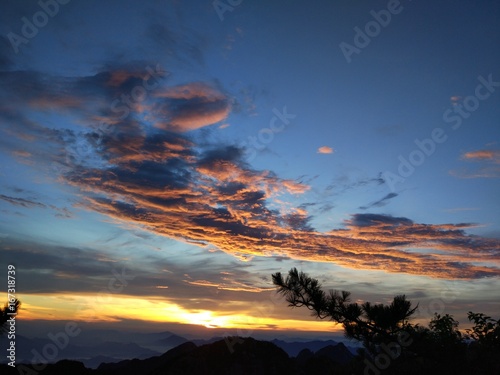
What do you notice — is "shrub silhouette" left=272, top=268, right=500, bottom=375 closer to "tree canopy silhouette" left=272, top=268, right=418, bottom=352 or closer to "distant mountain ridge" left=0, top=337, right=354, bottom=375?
"tree canopy silhouette" left=272, top=268, right=418, bottom=352

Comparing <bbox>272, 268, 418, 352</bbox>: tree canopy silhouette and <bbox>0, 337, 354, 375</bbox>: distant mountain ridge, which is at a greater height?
<bbox>272, 268, 418, 352</bbox>: tree canopy silhouette

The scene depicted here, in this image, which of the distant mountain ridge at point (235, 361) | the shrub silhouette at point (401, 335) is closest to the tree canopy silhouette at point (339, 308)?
the shrub silhouette at point (401, 335)

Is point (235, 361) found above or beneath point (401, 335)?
beneath

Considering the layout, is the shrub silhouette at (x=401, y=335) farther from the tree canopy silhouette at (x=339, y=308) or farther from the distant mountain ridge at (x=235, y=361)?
the distant mountain ridge at (x=235, y=361)

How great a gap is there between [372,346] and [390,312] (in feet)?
9.29

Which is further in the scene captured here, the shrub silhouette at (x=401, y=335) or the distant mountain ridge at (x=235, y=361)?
the distant mountain ridge at (x=235, y=361)

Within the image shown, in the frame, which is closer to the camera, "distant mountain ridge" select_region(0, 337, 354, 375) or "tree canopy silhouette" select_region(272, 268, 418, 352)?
"tree canopy silhouette" select_region(272, 268, 418, 352)

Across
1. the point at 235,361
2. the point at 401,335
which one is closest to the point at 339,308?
the point at 401,335

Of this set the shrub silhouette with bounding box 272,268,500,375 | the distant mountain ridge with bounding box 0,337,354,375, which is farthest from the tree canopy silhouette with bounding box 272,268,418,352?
the distant mountain ridge with bounding box 0,337,354,375

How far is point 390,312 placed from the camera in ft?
36.0

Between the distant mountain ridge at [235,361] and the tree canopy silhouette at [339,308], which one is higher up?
the tree canopy silhouette at [339,308]

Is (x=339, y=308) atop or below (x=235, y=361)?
atop

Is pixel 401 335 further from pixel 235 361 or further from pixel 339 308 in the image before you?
pixel 235 361

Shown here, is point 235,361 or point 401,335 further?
point 235,361
